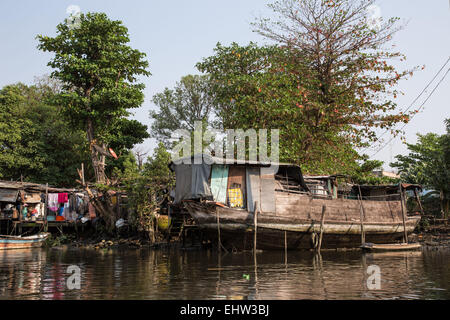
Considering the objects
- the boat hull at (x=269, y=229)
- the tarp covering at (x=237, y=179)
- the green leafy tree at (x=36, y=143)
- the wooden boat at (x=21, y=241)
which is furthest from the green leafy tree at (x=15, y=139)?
the tarp covering at (x=237, y=179)

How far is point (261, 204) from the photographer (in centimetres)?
1680

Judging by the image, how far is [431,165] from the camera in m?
27.2

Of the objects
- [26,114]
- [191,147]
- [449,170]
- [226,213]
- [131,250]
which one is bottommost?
[131,250]

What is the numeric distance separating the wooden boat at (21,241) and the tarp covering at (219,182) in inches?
424

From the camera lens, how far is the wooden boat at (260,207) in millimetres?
16547

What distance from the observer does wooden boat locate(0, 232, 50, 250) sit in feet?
66.4

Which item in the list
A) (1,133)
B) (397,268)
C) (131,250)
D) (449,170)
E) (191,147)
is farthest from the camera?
(191,147)

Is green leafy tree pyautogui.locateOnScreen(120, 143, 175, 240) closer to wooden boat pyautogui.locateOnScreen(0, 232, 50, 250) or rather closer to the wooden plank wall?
wooden boat pyautogui.locateOnScreen(0, 232, 50, 250)

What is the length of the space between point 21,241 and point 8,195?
10.1 feet

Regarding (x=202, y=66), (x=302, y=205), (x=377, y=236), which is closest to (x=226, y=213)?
(x=302, y=205)

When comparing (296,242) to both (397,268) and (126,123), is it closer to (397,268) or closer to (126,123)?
(397,268)

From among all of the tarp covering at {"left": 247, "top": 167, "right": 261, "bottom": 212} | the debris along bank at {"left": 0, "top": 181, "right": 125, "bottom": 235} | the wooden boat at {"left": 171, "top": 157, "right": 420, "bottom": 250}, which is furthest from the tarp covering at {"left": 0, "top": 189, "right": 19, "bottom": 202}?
the tarp covering at {"left": 247, "top": 167, "right": 261, "bottom": 212}

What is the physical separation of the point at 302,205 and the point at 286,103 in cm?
539

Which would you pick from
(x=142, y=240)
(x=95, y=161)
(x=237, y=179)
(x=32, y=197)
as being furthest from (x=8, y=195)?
(x=237, y=179)
